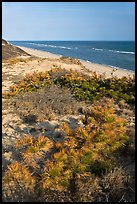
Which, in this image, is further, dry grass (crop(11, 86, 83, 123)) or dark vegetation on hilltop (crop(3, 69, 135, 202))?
dry grass (crop(11, 86, 83, 123))

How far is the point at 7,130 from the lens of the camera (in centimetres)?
989

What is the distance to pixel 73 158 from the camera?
7414 mm

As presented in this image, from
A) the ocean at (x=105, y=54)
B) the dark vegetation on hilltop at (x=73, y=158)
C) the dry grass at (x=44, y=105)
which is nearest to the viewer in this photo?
the dark vegetation on hilltop at (x=73, y=158)

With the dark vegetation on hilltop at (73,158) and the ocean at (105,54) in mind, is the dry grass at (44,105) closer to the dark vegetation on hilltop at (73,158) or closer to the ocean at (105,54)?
the dark vegetation on hilltop at (73,158)

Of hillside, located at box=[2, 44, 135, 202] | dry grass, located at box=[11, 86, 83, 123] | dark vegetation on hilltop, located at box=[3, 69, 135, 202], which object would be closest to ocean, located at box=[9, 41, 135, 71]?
dry grass, located at box=[11, 86, 83, 123]

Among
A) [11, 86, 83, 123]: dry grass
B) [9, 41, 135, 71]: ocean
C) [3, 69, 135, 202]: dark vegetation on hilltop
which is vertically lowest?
[3, 69, 135, 202]: dark vegetation on hilltop

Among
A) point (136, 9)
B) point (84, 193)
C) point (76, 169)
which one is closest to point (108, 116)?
point (76, 169)

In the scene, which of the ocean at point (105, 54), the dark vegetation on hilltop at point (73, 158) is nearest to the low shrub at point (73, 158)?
the dark vegetation on hilltop at point (73, 158)

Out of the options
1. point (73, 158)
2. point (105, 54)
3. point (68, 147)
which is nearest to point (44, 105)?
point (68, 147)

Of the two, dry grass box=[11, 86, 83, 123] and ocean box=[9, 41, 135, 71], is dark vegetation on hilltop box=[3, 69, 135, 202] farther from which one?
ocean box=[9, 41, 135, 71]

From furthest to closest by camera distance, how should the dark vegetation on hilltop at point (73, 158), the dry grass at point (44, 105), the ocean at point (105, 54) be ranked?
the ocean at point (105, 54) → the dry grass at point (44, 105) → the dark vegetation on hilltop at point (73, 158)

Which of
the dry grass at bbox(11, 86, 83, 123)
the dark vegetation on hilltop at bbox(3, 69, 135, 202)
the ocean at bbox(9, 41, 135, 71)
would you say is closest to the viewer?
the dark vegetation on hilltop at bbox(3, 69, 135, 202)

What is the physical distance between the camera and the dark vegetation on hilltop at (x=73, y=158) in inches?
253

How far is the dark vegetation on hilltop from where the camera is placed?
6438 mm
